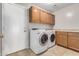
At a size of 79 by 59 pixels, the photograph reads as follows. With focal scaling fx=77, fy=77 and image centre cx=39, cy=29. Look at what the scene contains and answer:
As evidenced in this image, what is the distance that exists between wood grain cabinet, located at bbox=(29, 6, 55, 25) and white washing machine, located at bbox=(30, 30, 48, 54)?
22cm

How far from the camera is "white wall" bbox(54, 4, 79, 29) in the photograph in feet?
4.60

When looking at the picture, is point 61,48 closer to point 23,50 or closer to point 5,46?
point 23,50

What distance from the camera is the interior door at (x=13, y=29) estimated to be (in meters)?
1.30

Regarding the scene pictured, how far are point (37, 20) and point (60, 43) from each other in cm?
69

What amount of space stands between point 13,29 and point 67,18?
1.01m

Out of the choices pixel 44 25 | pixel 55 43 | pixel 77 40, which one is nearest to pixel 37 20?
pixel 44 25

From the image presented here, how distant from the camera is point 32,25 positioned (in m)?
1.42

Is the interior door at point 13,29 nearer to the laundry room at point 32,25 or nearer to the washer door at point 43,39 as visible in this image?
the laundry room at point 32,25

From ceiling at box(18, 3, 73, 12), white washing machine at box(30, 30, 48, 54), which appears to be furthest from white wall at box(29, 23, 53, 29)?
ceiling at box(18, 3, 73, 12)

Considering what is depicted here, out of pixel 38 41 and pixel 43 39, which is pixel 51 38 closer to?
pixel 43 39

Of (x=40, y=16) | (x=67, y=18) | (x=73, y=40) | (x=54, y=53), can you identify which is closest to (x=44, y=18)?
(x=40, y=16)

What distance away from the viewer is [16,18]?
143 cm

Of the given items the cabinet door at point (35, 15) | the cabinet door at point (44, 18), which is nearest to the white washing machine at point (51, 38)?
the cabinet door at point (44, 18)

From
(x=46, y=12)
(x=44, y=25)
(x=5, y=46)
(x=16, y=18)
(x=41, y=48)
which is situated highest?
(x=46, y=12)
